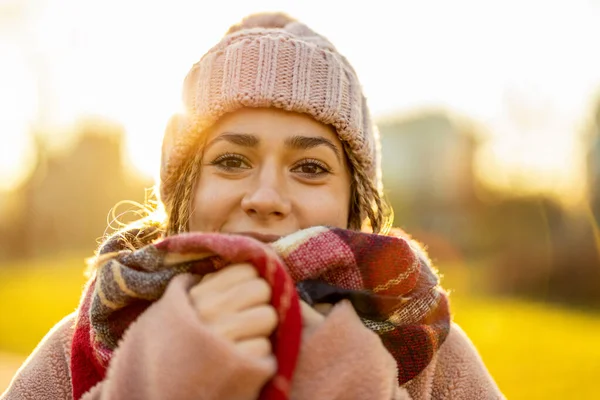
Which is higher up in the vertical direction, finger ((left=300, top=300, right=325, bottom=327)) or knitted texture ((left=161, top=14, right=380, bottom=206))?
knitted texture ((left=161, top=14, right=380, bottom=206))

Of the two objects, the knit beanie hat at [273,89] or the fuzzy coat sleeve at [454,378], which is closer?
the fuzzy coat sleeve at [454,378]

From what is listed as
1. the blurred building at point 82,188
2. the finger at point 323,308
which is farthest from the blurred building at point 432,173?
the finger at point 323,308

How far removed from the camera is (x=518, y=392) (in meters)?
5.85

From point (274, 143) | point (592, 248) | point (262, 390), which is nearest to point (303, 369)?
point (262, 390)

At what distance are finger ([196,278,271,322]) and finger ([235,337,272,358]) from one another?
0.25 ft

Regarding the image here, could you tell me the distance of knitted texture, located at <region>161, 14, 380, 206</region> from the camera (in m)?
2.14

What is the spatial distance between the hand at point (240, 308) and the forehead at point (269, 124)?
0.70 m

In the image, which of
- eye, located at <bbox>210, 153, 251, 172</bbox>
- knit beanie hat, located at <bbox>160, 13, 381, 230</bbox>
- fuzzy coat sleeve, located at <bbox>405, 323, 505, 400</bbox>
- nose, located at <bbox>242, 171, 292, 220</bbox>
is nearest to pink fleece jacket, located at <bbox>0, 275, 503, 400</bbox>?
fuzzy coat sleeve, located at <bbox>405, 323, 505, 400</bbox>

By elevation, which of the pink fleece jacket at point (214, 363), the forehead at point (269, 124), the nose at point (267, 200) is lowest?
the pink fleece jacket at point (214, 363)

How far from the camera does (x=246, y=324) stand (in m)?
1.37

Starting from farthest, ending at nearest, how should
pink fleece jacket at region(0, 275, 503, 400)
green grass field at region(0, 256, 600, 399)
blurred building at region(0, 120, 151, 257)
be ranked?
1. blurred building at region(0, 120, 151, 257)
2. green grass field at region(0, 256, 600, 399)
3. pink fleece jacket at region(0, 275, 503, 400)

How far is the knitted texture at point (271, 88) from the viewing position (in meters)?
2.14

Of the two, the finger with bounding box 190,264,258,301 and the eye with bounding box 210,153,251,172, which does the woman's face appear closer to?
the eye with bounding box 210,153,251,172

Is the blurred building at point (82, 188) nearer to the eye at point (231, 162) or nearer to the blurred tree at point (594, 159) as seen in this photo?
the blurred tree at point (594, 159)
